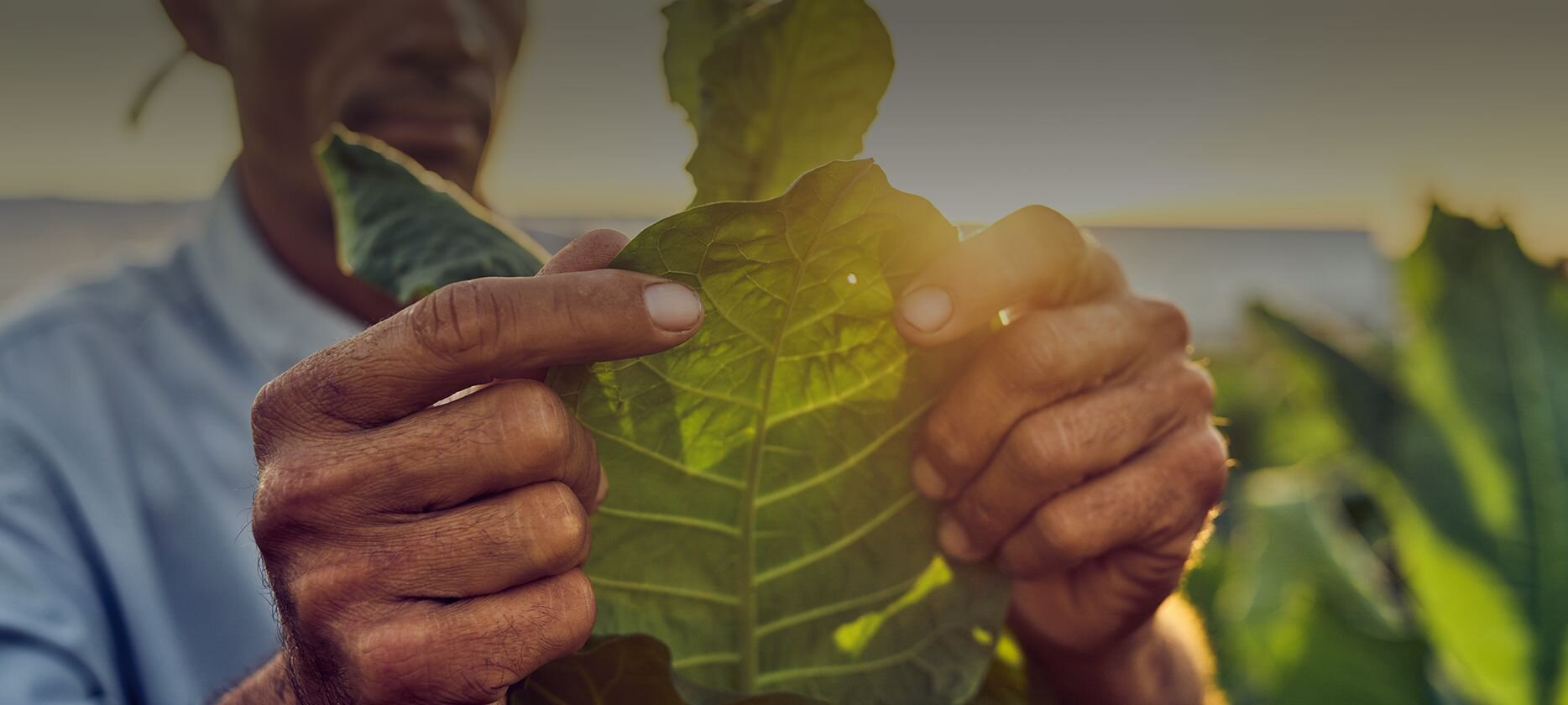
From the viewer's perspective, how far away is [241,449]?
6.14 ft

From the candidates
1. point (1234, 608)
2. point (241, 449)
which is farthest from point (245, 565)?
point (1234, 608)

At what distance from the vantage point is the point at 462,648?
616mm

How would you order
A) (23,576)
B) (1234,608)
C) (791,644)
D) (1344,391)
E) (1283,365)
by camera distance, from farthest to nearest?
(1283,365), (1344,391), (1234,608), (23,576), (791,644)

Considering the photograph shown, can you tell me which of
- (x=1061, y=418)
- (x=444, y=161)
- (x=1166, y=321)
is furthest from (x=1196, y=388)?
(x=444, y=161)

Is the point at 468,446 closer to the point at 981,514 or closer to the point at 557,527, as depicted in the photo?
the point at 557,527

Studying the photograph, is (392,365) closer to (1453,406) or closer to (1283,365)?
(1453,406)

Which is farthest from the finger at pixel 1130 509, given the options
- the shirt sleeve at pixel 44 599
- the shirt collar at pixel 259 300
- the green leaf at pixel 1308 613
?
the shirt collar at pixel 259 300

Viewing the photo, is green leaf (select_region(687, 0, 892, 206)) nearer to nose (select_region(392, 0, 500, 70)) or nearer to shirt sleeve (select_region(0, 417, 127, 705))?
nose (select_region(392, 0, 500, 70))

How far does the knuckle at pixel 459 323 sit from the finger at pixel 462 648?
0.56 ft

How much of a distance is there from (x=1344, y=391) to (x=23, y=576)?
10.4ft

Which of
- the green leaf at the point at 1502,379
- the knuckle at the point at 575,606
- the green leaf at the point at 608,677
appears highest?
the knuckle at the point at 575,606

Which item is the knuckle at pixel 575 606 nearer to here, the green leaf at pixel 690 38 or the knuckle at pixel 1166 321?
the green leaf at pixel 690 38

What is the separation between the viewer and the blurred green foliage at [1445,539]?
1.65 meters

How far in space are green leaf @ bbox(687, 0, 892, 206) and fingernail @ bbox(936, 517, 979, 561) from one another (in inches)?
12.7
